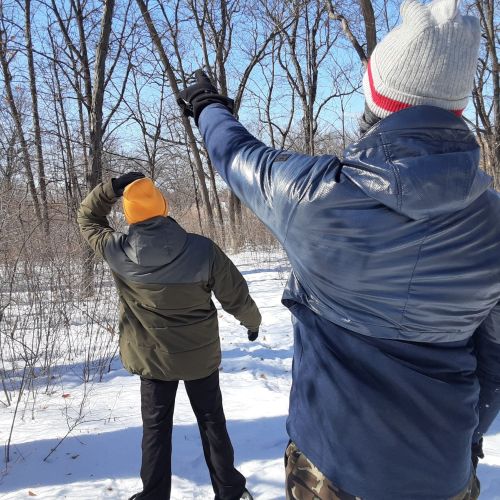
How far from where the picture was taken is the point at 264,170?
98 centimetres

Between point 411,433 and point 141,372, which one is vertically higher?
point 411,433

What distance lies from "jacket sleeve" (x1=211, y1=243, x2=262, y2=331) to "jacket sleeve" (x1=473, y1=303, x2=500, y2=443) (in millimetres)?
1424

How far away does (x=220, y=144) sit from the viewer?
1078 millimetres

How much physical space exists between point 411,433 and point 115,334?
15.6 ft

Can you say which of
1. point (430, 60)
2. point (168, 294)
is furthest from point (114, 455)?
point (430, 60)

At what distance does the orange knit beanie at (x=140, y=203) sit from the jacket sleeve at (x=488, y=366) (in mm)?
1607

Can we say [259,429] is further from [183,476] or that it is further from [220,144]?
[220,144]

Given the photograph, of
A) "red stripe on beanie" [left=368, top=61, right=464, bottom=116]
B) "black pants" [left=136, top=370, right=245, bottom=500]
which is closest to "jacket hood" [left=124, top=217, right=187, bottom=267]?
"black pants" [left=136, top=370, right=245, bottom=500]

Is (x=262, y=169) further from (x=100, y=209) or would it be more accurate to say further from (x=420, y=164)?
(x=100, y=209)

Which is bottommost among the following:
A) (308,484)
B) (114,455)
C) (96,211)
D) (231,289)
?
(114,455)

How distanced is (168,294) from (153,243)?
0.92 feet

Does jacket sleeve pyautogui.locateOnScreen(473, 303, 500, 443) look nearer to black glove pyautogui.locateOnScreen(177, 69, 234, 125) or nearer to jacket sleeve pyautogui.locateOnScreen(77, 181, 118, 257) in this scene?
black glove pyautogui.locateOnScreen(177, 69, 234, 125)

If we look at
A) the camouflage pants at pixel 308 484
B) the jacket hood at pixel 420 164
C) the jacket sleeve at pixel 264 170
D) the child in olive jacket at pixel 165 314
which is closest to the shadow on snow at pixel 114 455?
the child in olive jacket at pixel 165 314

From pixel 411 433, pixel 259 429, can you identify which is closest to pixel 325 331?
pixel 411 433
